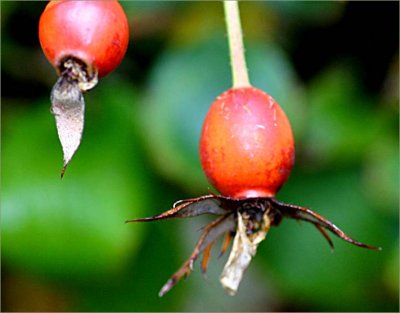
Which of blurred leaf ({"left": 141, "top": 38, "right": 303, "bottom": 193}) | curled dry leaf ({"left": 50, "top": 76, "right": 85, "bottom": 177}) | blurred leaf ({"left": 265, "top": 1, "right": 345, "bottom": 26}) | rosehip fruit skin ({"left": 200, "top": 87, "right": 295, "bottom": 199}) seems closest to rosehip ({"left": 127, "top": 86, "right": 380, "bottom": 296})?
rosehip fruit skin ({"left": 200, "top": 87, "right": 295, "bottom": 199})

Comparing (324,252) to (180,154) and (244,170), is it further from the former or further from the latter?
(244,170)

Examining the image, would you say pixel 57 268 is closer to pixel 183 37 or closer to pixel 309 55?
pixel 183 37

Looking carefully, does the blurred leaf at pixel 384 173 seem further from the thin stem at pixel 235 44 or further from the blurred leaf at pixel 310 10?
the thin stem at pixel 235 44

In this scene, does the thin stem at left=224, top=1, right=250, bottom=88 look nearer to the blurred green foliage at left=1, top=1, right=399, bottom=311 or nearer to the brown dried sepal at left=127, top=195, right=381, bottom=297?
the brown dried sepal at left=127, top=195, right=381, bottom=297

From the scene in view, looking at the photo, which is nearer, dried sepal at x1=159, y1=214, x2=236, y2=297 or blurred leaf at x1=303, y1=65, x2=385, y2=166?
dried sepal at x1=159, y1=214, x2=236, y2=297

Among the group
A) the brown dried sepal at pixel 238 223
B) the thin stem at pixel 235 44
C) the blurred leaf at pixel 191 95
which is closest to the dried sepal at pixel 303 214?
the brown dried sepal at pixel 238 223

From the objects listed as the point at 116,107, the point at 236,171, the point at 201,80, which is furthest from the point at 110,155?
the point at 236,171
